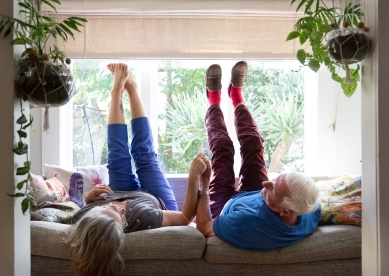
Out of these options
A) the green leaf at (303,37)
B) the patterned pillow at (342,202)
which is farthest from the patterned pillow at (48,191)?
the green leaf at (303,37)

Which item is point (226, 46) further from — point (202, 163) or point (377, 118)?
point (377, 118)

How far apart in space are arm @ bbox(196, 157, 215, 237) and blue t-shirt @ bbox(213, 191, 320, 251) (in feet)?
0.28

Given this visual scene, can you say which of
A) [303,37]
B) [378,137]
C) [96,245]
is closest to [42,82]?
[96,245]

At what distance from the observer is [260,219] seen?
10.3ft

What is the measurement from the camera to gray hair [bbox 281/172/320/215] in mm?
3004

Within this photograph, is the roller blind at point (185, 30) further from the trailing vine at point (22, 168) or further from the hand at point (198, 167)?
the trailing vine at point (22, 168)

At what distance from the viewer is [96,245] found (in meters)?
2.84

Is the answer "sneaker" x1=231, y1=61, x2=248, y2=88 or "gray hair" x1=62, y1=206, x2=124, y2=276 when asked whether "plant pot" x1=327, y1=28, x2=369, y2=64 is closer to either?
"gray hair" x1=62, y1=206, x2=124, y2=276

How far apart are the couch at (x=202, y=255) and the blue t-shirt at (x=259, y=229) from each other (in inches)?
1.5

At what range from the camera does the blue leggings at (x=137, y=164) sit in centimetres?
387

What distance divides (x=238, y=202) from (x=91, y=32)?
183 cm

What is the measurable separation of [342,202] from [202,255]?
86 cm

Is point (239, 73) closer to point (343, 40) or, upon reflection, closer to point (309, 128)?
point (309, 128)

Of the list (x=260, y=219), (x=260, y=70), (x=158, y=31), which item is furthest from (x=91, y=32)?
(x=260, y=219)
